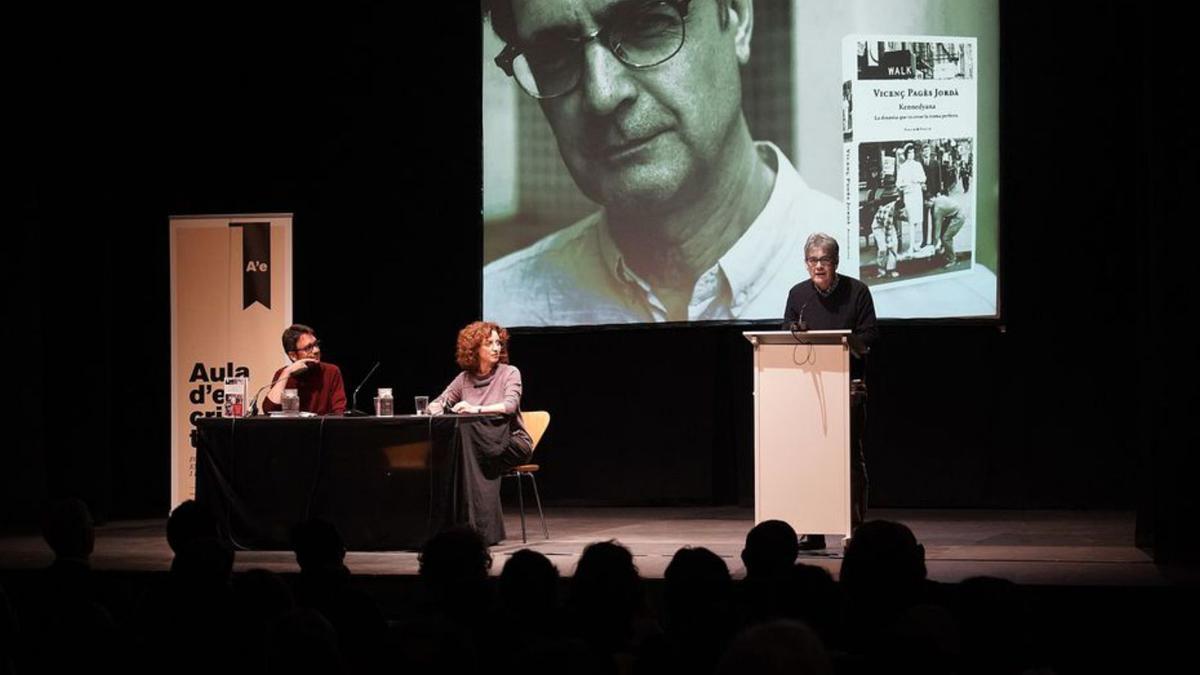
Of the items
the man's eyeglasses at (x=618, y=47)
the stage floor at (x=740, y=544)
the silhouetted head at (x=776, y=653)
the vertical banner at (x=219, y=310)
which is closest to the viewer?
the silhouetted head at (x=776, y=653)

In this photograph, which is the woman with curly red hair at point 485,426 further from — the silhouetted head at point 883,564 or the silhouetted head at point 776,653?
the silhouetted head at point 776,653

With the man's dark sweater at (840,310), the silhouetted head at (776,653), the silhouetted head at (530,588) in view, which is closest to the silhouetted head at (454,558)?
the silhouetted head at (530,588)

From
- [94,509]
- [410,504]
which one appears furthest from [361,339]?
[410,504]

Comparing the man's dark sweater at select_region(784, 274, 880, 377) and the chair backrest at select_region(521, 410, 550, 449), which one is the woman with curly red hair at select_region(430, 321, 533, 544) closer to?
the chair backrest at select_region(521, 410, 550, 449)

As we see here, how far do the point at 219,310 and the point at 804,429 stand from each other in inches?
159

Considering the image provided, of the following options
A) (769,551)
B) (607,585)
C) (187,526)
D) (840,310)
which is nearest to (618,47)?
(840,310)

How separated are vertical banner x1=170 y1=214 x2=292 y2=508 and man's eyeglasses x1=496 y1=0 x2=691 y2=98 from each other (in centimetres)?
162

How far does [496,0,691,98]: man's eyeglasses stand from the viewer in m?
8.44

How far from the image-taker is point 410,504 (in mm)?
6691

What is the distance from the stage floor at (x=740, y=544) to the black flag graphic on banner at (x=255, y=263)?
139cm

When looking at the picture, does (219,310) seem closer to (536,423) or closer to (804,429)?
(536,423)

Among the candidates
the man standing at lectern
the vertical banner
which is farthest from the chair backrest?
the vertical banner

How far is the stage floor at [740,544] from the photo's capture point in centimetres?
571

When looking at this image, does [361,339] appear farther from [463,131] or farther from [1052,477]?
[1052,477]
